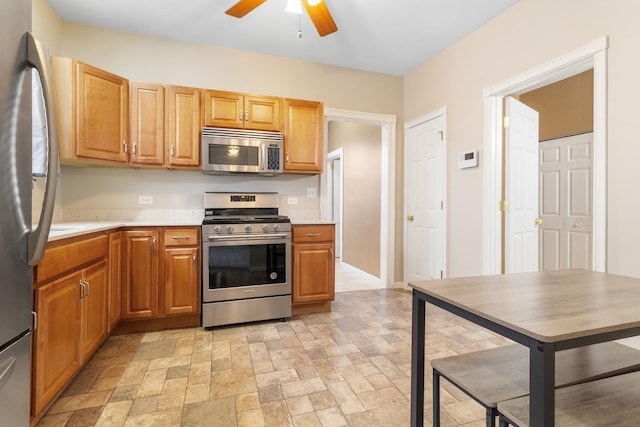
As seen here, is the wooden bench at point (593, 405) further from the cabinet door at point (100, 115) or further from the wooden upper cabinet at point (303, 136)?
the cabinet door at point (100, 115)

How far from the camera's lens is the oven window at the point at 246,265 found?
278cm

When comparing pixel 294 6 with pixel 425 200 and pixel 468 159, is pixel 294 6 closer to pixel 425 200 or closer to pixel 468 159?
pixel 468 159

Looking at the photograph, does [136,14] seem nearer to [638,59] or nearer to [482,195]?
[482,195]

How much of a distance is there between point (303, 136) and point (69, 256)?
88.1 inches

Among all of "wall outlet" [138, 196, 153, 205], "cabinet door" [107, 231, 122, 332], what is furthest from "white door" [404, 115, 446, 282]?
"cabinet door" [107, 231, 122, 332]

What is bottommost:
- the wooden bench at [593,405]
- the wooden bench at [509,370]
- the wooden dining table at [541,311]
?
the wooden bench at [593,405]

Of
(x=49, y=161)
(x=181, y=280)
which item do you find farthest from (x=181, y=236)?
(x=49, y=161)

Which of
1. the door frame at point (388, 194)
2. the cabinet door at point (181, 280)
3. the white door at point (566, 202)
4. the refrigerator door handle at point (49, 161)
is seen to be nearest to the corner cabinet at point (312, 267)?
the cabinet door at point (181, 280)

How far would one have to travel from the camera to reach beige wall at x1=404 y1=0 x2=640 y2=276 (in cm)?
201

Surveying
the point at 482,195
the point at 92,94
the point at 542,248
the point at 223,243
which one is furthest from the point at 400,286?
the point at 92,94

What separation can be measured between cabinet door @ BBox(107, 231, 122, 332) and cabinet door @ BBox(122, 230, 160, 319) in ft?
0.15

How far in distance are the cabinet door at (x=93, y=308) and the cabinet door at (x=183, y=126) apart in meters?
1.15

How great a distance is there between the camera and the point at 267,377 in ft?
6.52

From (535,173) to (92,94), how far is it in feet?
13.0
